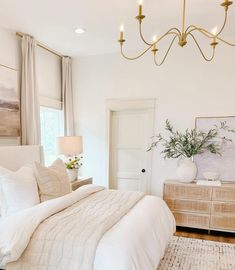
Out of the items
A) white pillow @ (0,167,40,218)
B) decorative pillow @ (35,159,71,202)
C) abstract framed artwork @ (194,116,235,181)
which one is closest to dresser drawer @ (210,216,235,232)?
abstract framed artwork @ (194,116,235,181)

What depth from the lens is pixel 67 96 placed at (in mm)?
4520

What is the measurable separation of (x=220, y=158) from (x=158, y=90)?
1526mm

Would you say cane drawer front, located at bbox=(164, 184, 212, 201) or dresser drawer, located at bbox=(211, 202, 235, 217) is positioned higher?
cane drawer front, located at bbox=(164, 184, 212, 201)

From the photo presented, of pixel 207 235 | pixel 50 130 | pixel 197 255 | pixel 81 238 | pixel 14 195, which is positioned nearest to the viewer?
pixel 81 238

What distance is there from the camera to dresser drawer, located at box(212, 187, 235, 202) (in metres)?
3.43

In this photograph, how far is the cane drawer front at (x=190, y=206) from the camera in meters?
3.55

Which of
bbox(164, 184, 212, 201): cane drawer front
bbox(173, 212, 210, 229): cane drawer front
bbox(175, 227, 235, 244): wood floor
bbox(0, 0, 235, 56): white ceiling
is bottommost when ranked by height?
bbox(175, 227, 235, 244): wood floor

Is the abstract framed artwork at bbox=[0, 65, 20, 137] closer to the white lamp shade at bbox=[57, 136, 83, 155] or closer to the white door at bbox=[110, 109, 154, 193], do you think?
the white lamp shade at bbox=[57, 136, 83, 155]

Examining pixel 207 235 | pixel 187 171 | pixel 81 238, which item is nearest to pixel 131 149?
pixel 187 171

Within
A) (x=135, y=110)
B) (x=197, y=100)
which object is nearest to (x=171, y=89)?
(x=197, y=100)

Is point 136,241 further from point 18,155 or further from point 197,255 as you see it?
point 18,155

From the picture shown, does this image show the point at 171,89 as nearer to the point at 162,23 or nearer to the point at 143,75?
A: the point at 143,75

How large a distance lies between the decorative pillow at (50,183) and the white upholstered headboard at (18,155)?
47cm

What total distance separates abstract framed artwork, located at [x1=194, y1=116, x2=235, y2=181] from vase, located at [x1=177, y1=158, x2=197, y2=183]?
215 mm
